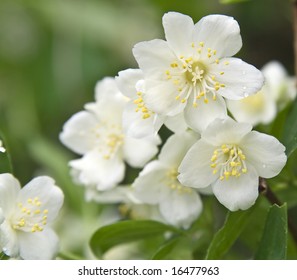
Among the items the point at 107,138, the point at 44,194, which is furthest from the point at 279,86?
the point at 44,194

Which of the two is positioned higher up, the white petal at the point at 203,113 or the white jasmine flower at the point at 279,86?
the white petal at the point at 203,113

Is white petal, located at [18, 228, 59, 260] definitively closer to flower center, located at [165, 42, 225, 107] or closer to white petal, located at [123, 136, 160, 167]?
white petal, located at [123, 136, 160, 167]

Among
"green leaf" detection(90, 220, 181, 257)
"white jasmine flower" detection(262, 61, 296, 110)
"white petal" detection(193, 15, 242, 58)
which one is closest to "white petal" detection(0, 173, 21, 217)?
"green leaf" detection(90, 220, 181, 257)

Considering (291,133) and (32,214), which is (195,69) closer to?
(291,133)

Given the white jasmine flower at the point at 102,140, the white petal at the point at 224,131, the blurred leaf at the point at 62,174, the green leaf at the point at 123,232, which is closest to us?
the white petal at the point at 224,131

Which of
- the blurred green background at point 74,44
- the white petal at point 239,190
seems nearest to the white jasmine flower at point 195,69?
the white petal at point 239,190

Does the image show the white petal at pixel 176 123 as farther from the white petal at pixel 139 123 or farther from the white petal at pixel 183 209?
the white petal at pixel 183 209

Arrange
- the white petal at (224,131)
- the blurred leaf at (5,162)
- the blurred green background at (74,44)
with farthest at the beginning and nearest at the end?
1. the blurred green background at (74,44)
2. the blurred leaf at (5,162)
3. the white petal at (224,131)
